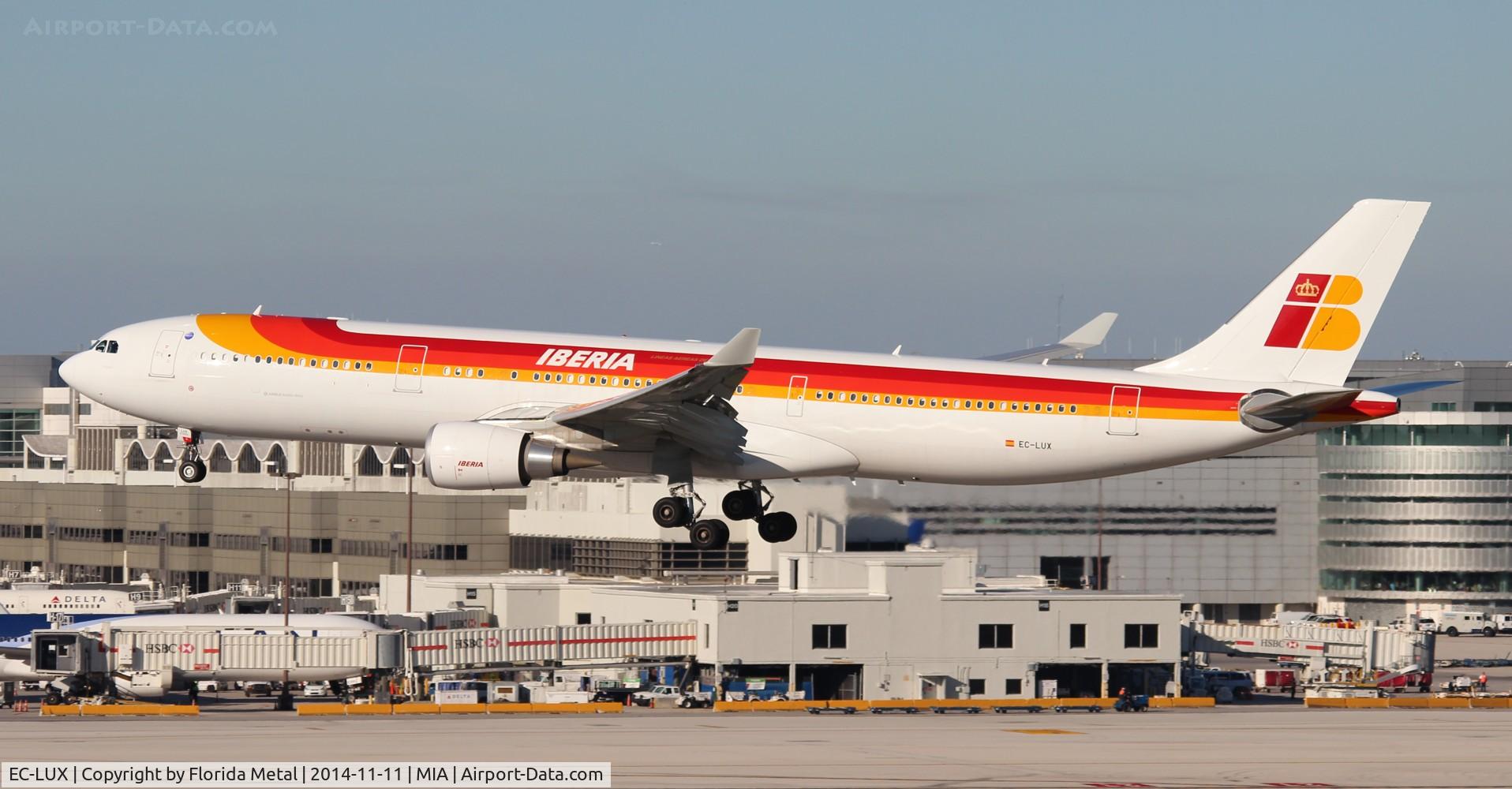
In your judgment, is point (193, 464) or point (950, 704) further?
point (950, 704)

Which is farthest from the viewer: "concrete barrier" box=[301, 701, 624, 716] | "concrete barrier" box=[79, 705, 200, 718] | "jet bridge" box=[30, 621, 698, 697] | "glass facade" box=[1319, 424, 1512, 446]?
"glass facade" box=[1319, 424, 1512, 446]

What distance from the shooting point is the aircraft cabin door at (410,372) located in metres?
46.0

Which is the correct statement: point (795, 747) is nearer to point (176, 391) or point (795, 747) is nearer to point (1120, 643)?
point (176, 391)

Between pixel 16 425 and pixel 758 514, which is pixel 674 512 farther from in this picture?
pixel 16 425

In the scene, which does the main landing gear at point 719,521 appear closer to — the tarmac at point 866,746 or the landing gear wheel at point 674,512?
the landing gear wheel at point 674,512

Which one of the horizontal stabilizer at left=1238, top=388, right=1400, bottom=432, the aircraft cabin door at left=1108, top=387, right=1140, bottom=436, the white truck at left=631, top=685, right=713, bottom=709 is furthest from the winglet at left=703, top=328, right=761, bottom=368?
the white truck at left=631, top=685, right=713, bottom=709

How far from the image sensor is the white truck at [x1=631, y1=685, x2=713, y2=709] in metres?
59.5

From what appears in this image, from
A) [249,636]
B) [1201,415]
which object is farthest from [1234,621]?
[1201,415]

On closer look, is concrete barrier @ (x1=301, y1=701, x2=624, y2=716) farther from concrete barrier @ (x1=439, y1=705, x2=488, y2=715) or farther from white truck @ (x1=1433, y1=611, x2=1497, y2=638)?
white truck @ (x1=1433, y1=611, x2=1497, y2=638)

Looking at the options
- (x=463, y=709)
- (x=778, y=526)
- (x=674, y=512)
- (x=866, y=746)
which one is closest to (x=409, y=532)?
(x=463, y=709)

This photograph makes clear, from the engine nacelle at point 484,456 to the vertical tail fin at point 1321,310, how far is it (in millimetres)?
14568

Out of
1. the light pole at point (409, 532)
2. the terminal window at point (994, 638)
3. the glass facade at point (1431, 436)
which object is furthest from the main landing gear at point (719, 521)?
A: the glass facade at point (1431, 436)

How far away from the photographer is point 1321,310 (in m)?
45.5

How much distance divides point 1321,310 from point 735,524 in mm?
45731
